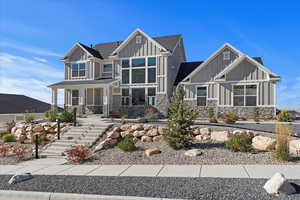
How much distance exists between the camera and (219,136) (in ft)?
32.1

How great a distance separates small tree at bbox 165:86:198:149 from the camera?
881 cm

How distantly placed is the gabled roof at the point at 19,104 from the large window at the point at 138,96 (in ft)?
50.5

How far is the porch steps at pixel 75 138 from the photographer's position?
33.4 feet

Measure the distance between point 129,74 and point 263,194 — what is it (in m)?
18.3

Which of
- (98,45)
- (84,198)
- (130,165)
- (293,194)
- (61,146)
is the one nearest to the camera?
(293,194)

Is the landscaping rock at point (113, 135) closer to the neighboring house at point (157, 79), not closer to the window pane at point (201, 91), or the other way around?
the neighboring house at point (157, 79)

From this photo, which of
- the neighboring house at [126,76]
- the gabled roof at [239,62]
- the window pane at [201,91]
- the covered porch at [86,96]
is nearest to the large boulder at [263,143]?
the gabled roof at [239,62]

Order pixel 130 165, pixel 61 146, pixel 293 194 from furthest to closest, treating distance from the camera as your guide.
→ pixel 61 146
pixel 130 165
pixel 293 194

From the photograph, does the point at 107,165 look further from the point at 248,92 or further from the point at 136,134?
the point at 248,92

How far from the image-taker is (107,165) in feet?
25.0

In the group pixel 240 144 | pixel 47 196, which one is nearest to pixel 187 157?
pixel 240 144

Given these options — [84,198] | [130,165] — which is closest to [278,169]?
[130,165]

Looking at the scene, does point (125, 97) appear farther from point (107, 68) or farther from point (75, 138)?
point (75, 138)

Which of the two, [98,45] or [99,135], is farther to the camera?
[98,45]
